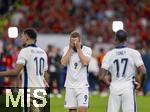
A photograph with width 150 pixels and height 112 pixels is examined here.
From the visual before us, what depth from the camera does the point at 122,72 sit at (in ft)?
50.1

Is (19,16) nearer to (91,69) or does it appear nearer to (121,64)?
(91,69)

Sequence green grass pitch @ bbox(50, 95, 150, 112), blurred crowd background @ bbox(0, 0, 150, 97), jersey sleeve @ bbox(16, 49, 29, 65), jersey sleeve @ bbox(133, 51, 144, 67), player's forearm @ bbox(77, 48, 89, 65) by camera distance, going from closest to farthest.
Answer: jersey sleeve @ bbox(16, 49, 29, 65)
jersey sleeve @ bbox(133, 51, 144, 67)
player's forearm @ bbox(77, 48, 89, 65)
green grass pitch @ bbox(50, 95, 150, 112)
blurred crowd background @ bbox(0, 0, 150, 97)

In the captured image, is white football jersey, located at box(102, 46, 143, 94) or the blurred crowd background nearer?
white football jersey, located at box(102, 46, 143, 94)

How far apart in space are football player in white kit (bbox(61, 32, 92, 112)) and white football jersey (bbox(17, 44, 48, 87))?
1.89 meters

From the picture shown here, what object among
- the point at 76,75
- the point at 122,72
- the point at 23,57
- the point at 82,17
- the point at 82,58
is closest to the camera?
the point at 23,57

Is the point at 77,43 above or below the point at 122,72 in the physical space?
above

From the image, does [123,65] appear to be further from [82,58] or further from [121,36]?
[82,58]

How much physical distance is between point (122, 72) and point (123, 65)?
137 mm

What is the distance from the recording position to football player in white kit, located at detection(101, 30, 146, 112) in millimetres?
15180

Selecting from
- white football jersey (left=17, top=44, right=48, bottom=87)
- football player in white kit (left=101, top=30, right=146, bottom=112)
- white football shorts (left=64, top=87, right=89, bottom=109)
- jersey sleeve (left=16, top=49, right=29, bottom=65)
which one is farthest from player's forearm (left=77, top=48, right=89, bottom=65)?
jersey sleeve (left=16, top=49, right=29, bottom=65)

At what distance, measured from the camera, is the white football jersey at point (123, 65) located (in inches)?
600

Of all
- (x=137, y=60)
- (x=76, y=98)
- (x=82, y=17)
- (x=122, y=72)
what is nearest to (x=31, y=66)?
(x=122, y=72)

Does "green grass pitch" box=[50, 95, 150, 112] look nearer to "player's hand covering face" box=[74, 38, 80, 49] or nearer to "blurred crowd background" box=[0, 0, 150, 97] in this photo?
"player's hand covering face" box=[74, 38, 80, 49]

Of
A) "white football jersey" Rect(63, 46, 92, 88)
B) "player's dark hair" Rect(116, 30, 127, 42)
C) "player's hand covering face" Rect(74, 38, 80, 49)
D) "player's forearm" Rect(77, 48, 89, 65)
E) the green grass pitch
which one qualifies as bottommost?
the green grass pitch
